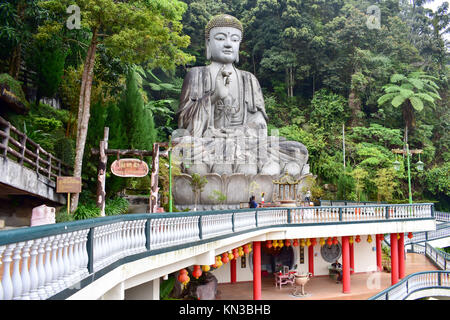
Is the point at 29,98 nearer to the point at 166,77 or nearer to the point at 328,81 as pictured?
the point at 166,77

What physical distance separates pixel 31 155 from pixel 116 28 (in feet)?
15.6

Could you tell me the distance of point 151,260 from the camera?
5.97 m

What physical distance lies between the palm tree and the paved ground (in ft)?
50.0

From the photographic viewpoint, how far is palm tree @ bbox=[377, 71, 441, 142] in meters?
28.9

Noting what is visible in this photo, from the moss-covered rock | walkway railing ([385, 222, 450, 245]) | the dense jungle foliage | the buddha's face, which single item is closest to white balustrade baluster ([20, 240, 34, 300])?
the moss-covered rock

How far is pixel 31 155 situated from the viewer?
35.2 ft

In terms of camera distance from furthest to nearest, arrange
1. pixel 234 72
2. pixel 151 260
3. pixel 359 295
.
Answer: pixel 234 72 → pixel 359 295 → pixel 151 260

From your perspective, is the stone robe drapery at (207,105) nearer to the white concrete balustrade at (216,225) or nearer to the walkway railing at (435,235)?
the walkway railing at (435,235)

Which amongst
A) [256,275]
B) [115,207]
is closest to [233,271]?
[256,275]

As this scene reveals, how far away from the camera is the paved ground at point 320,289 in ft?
45.9

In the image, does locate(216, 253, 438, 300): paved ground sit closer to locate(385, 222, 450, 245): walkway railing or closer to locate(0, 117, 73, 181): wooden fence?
locate(385, 222, 450, 245): walkway railing

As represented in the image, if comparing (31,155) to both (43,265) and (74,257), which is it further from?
(43,265)
